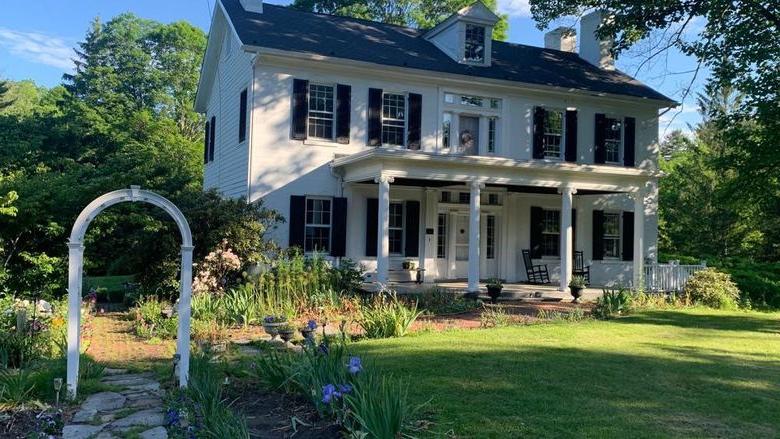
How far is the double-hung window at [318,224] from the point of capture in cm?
1579

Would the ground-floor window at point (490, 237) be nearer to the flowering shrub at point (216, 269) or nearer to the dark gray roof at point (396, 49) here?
the dark gray roof at point (396, 49)

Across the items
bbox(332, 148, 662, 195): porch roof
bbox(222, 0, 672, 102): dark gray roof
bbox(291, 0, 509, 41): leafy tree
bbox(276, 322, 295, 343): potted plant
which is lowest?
bbox(276, 322, 295, 343): potted plant

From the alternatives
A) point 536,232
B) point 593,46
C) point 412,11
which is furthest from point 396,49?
point 412,11

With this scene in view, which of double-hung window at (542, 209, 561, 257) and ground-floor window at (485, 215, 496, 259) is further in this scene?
double-hung window at (542, 209, 561, 257)

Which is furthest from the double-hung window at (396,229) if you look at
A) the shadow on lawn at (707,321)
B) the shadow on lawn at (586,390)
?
the shadow on lawn at (586,390)

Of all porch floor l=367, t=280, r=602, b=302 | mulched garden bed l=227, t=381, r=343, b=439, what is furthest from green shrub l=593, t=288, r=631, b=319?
mulched garden bed l=227, t=381, r=343, b=439

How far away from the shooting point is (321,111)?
16000 mm

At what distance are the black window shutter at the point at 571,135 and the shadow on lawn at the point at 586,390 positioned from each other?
10871 millimetres

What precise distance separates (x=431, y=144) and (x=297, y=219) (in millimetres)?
4227

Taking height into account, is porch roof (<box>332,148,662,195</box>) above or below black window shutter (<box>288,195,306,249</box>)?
above

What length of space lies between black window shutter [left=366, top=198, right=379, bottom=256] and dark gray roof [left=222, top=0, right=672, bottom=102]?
3640 millimetres

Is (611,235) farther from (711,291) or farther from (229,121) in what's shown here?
(229,121)

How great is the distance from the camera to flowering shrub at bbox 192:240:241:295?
40.8 ft

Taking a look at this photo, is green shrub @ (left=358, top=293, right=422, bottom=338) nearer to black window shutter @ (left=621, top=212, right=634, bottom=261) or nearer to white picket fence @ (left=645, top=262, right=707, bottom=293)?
white picket fence @ (left=645, top=262, right=707, bottom=293)
